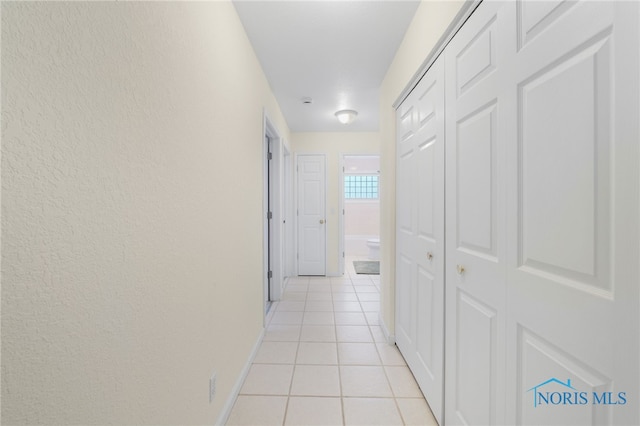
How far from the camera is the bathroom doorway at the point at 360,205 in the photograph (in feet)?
23.2

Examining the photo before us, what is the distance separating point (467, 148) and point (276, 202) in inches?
103

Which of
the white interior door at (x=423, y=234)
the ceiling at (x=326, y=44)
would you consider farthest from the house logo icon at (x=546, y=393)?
the ceiling at (x=326, y=44)

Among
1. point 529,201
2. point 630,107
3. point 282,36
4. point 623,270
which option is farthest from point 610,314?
point 282,36

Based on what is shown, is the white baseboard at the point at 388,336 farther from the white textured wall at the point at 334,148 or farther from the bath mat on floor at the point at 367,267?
the bath mat on floor at the point at 367,267

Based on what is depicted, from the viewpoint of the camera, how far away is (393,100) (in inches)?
89.8

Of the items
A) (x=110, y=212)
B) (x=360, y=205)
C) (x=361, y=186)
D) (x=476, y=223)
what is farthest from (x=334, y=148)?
(x=110, y=212)

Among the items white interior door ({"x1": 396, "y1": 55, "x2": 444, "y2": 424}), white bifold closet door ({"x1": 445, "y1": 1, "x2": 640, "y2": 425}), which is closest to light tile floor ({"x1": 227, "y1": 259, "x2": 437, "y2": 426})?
white interior door ({"x1": 396, "y1": 55, "x2": 444, "y2": 424})

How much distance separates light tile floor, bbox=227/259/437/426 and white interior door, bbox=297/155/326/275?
154 centimetres

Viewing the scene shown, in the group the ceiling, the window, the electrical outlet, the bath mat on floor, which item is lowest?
the bath mat on floor

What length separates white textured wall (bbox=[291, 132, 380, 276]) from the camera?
15.0ft
